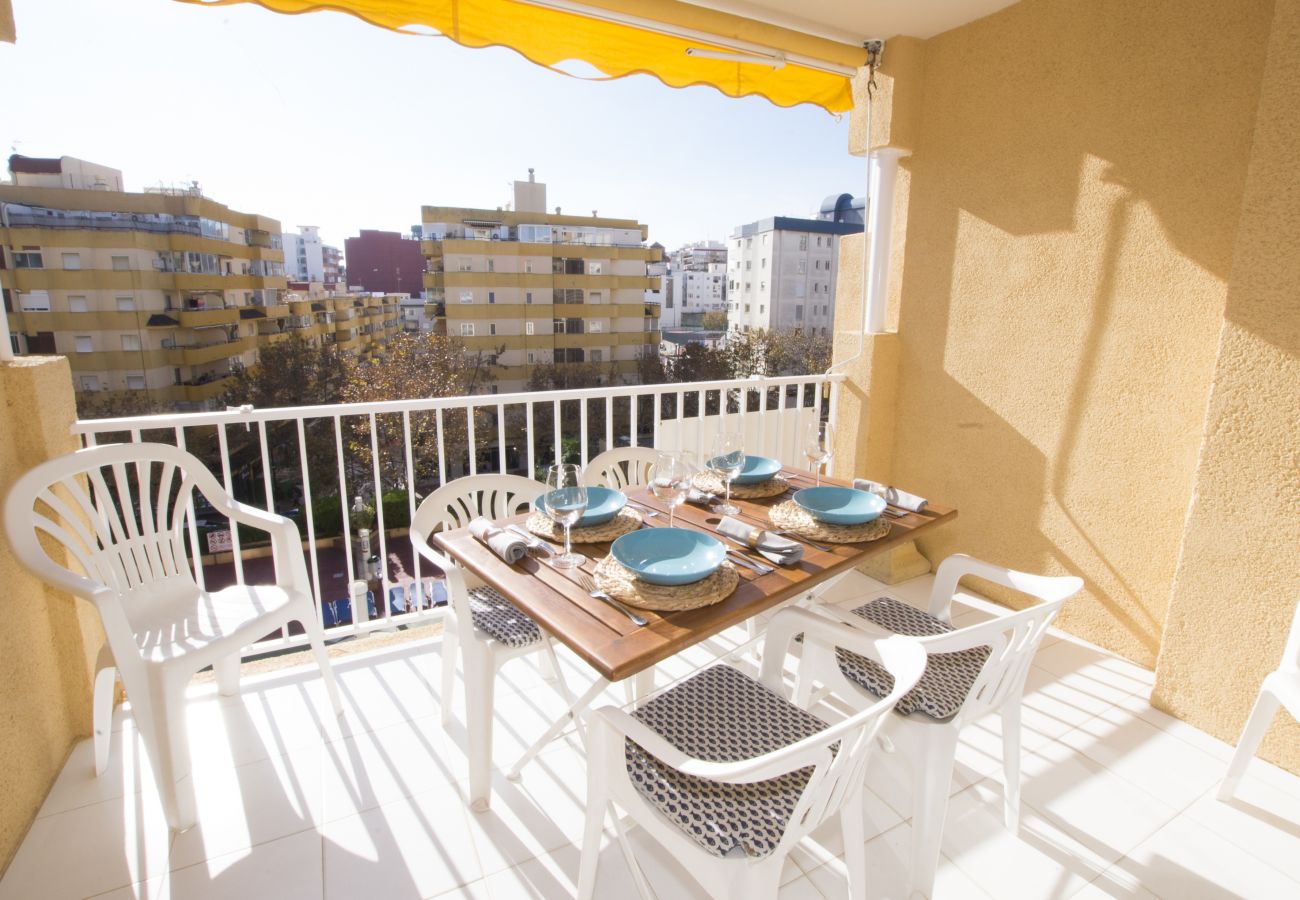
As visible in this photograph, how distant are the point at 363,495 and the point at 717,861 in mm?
22872

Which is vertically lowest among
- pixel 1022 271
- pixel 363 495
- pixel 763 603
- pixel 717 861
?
pixel 363 495

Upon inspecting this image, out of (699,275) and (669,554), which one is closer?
(669,554)

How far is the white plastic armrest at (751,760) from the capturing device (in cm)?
97

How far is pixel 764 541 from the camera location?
1.69m

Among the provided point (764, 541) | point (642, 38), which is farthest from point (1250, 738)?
point (642, 38)

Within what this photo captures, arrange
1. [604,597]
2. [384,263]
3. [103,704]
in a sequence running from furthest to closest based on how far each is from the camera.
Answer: [384,263] < [103,704] < [604,597]

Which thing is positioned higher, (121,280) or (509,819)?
(121,280)

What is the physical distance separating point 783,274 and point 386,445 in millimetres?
19172

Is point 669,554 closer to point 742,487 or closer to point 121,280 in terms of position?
point 742,487

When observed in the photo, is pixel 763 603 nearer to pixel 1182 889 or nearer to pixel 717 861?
pixel 717 861

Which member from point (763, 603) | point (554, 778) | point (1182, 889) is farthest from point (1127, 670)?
point (554, 778)

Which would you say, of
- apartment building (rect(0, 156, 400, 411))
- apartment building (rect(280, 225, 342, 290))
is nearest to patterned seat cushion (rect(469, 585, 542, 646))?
apartment building (rect(0, 156, 400, 411))

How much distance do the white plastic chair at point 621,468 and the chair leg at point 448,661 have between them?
0.75 m

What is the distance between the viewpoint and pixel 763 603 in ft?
4.67
